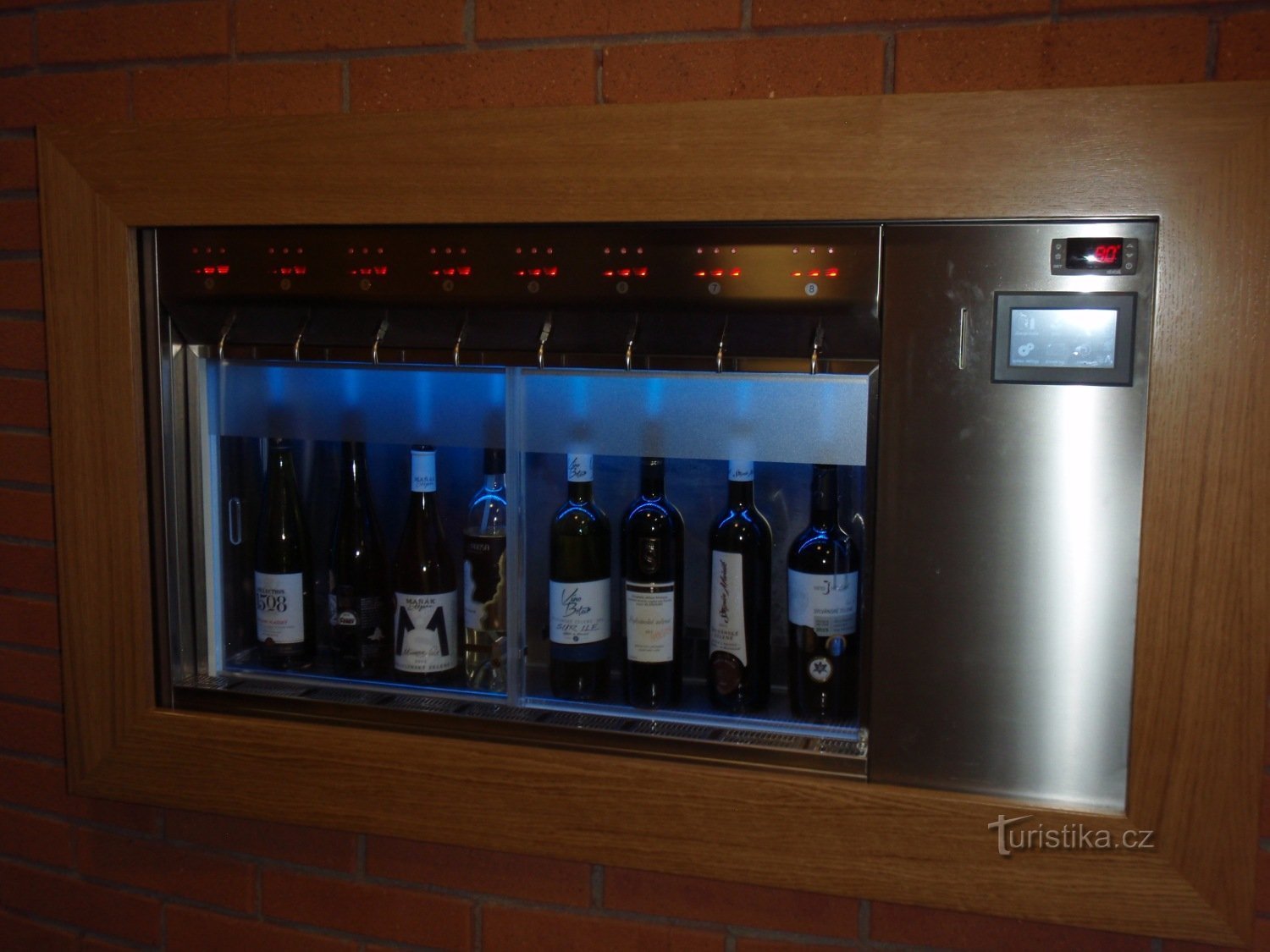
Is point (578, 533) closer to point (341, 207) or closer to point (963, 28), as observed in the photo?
point (341, 207)

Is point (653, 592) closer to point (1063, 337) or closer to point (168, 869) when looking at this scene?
point (1063, 337)

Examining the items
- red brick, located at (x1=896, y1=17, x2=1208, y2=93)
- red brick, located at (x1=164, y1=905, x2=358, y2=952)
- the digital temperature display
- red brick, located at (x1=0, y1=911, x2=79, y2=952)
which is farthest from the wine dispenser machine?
red brick, located at (x1=0, y1=911, x2=79, y2=952)

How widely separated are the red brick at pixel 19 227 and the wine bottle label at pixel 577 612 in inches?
29.1

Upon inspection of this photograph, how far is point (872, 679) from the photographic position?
1092 millimetres

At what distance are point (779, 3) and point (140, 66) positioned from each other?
0.73 meters

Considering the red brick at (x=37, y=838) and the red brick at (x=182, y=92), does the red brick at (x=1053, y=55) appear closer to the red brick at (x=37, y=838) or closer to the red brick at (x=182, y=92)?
the red brick at (x=182, y=92)

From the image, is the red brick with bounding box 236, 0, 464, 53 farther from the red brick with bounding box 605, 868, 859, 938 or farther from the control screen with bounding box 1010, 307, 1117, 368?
the red brick with bounding box 605, 868, 859, 938

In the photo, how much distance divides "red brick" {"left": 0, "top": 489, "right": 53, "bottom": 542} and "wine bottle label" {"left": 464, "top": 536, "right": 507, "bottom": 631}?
0.51 m

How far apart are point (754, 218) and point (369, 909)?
3.01ft

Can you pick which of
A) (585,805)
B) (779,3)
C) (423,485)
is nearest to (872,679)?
(585,805)

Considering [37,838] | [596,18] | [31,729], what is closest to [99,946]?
[37,838]

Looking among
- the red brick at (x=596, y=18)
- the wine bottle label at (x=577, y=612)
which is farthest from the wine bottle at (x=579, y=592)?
the red brick at (x=596, y=18)

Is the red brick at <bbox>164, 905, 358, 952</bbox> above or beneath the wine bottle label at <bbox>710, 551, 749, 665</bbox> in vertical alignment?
beneath

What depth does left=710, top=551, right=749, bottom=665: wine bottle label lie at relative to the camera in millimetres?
1213
